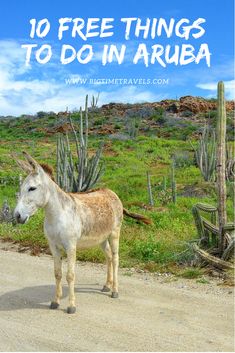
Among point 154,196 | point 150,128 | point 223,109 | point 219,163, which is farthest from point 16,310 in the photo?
point 150,128

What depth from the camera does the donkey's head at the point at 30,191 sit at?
6.12m

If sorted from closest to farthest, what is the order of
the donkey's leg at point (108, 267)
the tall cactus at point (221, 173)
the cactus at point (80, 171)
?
the donkey's leg at point (108, 267), the tall cactus at point (221, 173), the cactus at point (80, 171)

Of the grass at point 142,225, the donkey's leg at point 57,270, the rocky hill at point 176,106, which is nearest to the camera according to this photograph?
the donkey's leg at point 57,270

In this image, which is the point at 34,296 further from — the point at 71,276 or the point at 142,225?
the point at 142,225

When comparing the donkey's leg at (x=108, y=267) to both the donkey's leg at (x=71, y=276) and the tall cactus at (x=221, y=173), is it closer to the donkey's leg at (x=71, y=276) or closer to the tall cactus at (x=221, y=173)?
the donkey's leg at (x=71, y=276)

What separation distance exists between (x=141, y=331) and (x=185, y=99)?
63605 mm

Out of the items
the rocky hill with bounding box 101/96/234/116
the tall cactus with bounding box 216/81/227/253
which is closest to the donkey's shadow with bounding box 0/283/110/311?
the tall cactus with bounding box 216/81/227/253

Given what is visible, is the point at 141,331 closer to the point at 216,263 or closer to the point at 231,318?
the point at 231,318

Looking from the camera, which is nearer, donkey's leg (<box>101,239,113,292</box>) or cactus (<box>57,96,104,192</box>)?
donkey's leg (<box>101,239,113,292</box>)

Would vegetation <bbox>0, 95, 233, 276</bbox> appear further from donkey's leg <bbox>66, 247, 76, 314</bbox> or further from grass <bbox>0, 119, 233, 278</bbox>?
donkey's leg <bbox>66, 247, 76, 314</bbox>

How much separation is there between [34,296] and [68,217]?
1.54 metres

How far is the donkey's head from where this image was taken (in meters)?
6.12

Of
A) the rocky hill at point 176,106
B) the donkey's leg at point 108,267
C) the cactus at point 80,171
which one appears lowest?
the donkey's leg at point 108,267

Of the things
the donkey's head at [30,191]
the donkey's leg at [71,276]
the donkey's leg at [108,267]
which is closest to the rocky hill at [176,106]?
the donkey's leg at [108,267]
